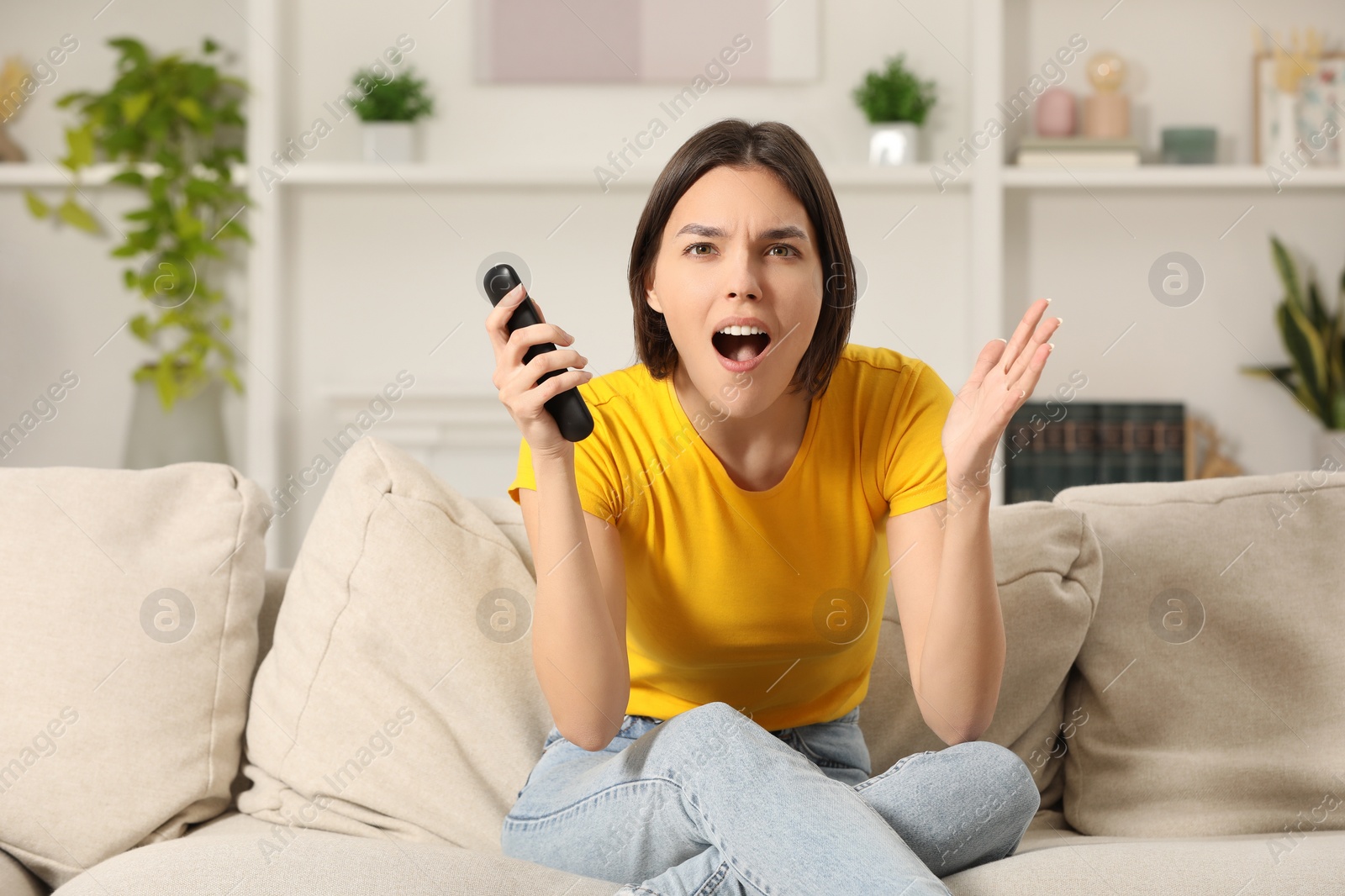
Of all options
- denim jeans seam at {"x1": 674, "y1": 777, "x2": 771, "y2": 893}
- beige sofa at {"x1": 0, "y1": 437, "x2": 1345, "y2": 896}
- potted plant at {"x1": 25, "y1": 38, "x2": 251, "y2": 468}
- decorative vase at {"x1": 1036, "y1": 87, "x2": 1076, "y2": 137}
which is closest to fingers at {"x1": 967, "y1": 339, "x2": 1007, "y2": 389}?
beige sofa at {"x1": 0, "y1": 437, "x2": 1345, "y2": 896}

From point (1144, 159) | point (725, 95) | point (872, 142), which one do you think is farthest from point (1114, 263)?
point (725, 95)

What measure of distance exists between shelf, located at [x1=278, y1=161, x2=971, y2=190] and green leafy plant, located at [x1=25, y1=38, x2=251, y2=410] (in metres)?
0.24

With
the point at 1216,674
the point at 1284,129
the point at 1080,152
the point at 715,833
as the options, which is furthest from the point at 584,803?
the point at 1284,129

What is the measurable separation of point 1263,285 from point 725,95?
1566mm

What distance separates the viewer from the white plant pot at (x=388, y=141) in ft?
9.12

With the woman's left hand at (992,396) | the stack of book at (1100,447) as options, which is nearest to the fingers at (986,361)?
the woman's left hand at (992,396)

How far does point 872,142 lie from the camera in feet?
9.09

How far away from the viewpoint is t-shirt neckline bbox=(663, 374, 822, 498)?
1128 mm

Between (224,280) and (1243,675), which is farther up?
(224,280)

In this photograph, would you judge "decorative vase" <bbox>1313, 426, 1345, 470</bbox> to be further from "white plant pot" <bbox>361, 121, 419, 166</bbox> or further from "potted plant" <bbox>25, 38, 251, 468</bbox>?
"potted plant" <bbox>25, 38, 251, 468</bbox>

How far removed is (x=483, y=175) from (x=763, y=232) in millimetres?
1831

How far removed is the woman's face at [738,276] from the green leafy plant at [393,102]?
1938 mm

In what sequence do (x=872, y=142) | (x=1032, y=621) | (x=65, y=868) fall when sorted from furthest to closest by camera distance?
(x=872, y=142) → (x=1032, y=621) → (x=65, y=868)

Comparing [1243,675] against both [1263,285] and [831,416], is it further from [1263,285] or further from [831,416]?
[1263,285]
